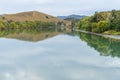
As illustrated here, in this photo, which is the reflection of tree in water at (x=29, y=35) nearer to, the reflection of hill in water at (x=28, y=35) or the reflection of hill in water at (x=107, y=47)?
the reflection of hill in water at (x=28, y=35)

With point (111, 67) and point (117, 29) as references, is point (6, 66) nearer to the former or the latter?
point (111, 67)

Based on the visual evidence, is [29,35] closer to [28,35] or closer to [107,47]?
[28,35]

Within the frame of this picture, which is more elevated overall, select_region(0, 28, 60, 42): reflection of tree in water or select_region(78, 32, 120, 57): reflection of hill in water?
select_region(78, 32, 120, 57): reflection of hill in water

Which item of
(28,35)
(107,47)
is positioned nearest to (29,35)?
(28,35)

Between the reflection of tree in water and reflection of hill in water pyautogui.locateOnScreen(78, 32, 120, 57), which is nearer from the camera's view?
reflection of hill in water pyautogui.locateOnScreen(78, 32, 120, 57)

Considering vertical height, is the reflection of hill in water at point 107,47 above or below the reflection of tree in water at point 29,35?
above

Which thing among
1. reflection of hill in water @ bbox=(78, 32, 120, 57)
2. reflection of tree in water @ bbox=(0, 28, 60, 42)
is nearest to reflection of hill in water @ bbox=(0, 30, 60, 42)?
reflection of tree in water @ bbox=(0, 28, 60, 42)

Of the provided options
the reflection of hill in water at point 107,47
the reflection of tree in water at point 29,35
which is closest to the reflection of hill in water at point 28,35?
the reflection of tree in water at point 29,35

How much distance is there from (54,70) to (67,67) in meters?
2.38

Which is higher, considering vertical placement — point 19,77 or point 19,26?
point 19,77

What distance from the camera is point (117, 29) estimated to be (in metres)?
82.6

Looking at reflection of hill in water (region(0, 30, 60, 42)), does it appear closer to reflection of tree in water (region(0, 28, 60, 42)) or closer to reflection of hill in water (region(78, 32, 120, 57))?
reflection of tree in water (region(0, 28, 60, 42))

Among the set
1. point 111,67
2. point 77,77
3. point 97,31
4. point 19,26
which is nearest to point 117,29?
point 97,31

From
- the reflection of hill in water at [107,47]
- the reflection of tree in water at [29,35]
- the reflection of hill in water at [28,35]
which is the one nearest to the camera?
the reflection of hill in water at [107,47]
